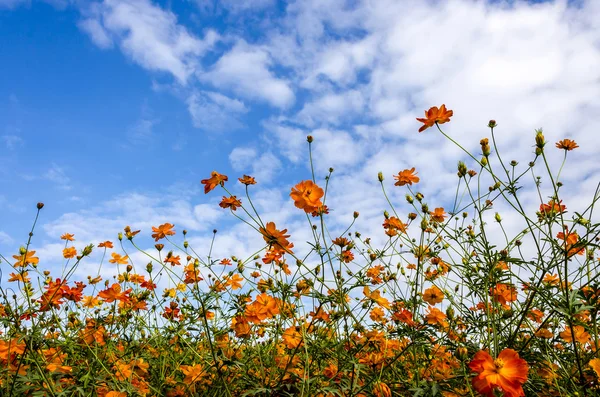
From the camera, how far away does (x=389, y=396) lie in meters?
1.69

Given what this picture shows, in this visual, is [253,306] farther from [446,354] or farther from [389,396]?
[446,354]

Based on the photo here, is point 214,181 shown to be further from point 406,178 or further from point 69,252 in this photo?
point 69,252

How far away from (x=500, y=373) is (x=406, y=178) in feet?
4.61

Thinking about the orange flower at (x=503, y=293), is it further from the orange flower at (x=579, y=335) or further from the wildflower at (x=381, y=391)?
the wildflower at (x=381, y=391)

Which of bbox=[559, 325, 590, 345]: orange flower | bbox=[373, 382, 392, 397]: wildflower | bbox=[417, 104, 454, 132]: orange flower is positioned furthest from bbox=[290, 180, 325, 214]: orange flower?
bbox=[559, 325, 590, 345]: orange flower

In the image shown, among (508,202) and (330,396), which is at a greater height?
(508,202)

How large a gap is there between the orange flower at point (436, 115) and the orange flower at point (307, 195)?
821 mm

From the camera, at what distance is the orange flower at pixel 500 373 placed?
1.19 meters

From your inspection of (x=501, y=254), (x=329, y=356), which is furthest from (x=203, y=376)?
(x=501, y=254)

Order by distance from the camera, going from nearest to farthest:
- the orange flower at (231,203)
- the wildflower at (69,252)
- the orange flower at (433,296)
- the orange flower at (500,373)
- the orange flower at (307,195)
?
the orange flower at (500,373) < the orange flower at (307,195) < the orange flower at (231,203) < the orange flower at (433,296) < the wildflower at (69,252)

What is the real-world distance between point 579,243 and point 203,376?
161cm

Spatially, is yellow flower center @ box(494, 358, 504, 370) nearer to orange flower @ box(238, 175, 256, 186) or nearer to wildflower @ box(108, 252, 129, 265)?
orange flower @ box(238, 175, 256, 186)

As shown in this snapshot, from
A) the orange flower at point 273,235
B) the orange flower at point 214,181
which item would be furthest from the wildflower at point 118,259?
the orange flower at point 273,235

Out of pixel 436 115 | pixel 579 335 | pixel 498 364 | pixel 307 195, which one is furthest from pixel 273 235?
pixel 579 335
